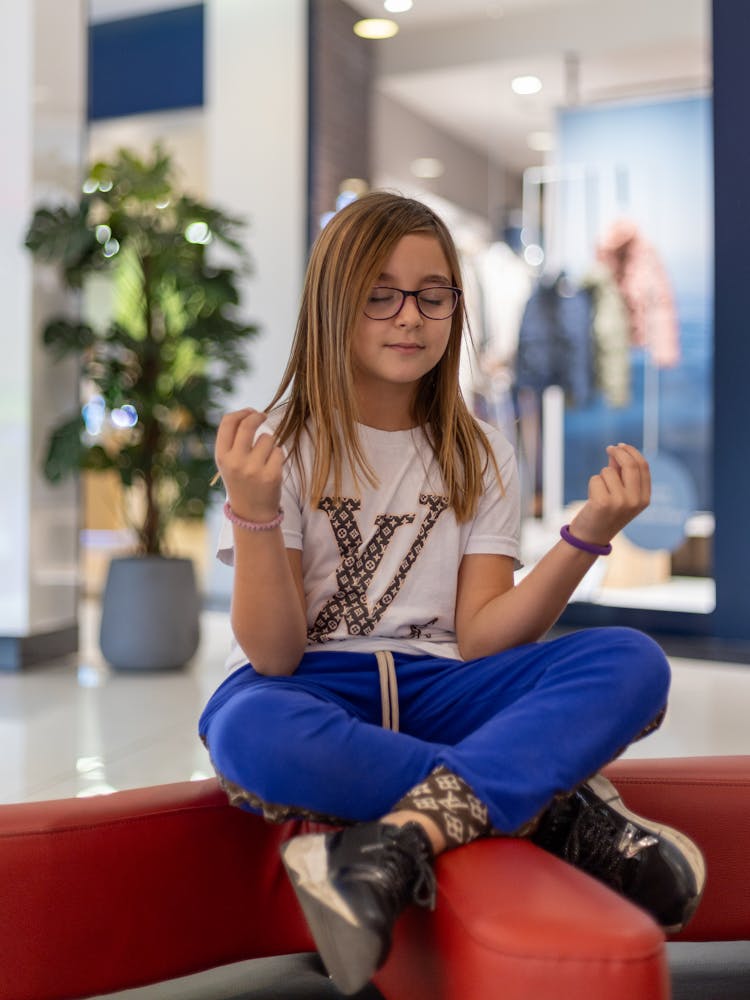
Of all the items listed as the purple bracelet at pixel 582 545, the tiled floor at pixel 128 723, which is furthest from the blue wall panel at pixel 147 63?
the purple bracelet at pixel 582 545

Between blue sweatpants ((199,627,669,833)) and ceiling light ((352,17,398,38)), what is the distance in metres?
4.42

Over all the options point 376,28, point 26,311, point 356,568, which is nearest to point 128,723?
point 26,311

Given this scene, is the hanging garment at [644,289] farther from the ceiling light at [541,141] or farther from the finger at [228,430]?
the finger at [228,430]

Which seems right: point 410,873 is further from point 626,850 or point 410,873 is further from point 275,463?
point 275,463

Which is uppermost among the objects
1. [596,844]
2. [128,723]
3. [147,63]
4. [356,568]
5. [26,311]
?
[147,63]

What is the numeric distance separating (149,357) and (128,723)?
1.41 metres

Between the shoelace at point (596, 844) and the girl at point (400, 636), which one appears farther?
the shoelace at point (596, 844)

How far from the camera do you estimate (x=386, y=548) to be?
169 centimetres

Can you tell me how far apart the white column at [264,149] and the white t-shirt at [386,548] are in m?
4.00

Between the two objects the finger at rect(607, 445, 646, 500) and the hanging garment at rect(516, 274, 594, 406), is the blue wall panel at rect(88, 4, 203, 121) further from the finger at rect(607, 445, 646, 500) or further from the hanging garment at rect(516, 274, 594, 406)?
the finger at rect(607, 445, 646, 500)

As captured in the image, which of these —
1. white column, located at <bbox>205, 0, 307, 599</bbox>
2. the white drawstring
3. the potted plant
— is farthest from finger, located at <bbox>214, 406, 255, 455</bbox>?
white column, located at <bbox>205, 0, 307, 599</bbox>

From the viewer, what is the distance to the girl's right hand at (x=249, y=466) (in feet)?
4.50

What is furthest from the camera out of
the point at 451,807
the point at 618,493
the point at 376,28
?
the point at 376,28

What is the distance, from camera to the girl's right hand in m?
1.37
